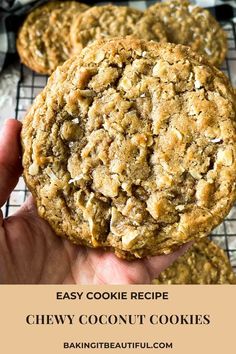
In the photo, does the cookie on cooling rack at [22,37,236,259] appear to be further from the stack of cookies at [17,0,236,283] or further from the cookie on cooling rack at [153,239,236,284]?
the cookie on cooling rack at [153,239,236,284]

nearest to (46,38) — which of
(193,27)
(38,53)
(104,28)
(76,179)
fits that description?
(38,53)

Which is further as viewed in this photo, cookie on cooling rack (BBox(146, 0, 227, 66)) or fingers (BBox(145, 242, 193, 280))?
cookie on cooling rack (BBox(146, 0, 227, 66))

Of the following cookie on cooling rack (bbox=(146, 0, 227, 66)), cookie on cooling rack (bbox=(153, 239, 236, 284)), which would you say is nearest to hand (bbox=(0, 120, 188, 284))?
cookie on cooling rack (bbox=(153, 239, 236, 284))

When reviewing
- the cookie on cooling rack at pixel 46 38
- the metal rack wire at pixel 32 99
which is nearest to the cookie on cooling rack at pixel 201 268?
the metal rack wire at pixel 32 99

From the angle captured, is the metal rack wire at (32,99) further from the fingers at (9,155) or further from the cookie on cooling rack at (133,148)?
the cookie on cooling rack at (133,148)

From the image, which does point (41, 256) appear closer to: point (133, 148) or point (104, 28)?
point (133, 148)

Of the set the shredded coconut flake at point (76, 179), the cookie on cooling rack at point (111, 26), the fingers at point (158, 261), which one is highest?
→ the cookie on cooling rack at point (111, 26)

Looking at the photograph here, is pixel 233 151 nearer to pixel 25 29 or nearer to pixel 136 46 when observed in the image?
pixel 136 46
